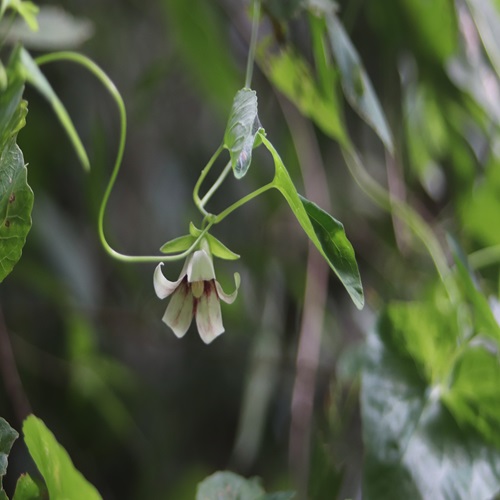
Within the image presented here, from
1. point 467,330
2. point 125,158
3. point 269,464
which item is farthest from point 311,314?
point 125,158

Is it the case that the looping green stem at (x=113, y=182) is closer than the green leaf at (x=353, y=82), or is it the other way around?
the looping green stem at (x=113, y=182)

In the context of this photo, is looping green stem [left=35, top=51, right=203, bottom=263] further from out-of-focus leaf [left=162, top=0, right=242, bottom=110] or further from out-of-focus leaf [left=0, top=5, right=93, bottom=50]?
out-of-focus leaf [left=162, top=0, right=242, bottom=110]

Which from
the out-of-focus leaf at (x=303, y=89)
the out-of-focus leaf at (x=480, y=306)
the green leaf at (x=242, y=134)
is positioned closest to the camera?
the green leaf at (x=242, y=134)

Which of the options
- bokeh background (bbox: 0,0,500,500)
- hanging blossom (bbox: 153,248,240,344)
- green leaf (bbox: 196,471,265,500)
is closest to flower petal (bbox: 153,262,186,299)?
hanging blossom (bbox: 153,248,240,344)

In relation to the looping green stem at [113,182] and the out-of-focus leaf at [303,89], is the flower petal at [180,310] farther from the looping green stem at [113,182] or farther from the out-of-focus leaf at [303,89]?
the out-of-focus leaf at [303,89]

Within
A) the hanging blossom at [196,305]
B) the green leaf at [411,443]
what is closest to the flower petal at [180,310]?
the hanging blossom at [196,305]

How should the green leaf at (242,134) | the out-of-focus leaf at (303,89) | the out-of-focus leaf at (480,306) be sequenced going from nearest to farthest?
the green leaf at (242,134) < the out-of-focus leaf at (480,306) < the out-of-focus leaf at (303,89)
